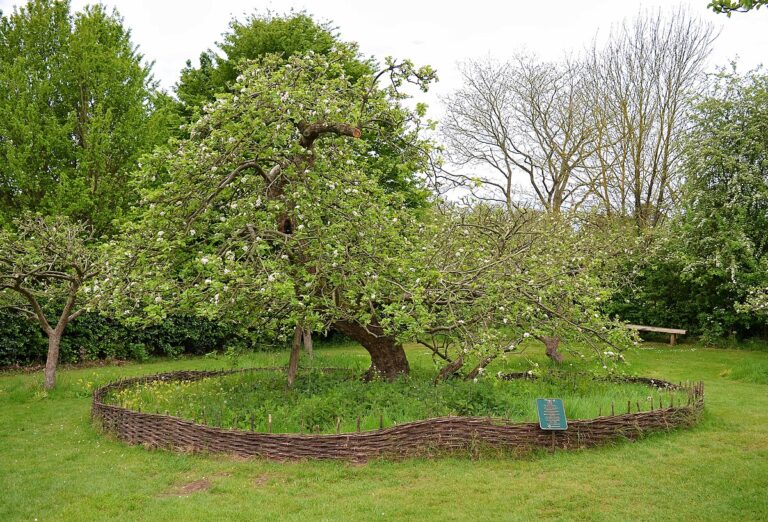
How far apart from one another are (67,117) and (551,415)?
18.4 m

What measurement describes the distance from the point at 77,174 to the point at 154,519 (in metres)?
16.7

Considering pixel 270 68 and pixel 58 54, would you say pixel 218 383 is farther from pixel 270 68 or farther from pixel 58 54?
pixel 58 54

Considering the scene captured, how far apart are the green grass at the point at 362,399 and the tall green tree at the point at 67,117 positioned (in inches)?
397

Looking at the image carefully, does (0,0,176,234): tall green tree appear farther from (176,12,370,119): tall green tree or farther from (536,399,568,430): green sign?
(536,399,568,430): green sign

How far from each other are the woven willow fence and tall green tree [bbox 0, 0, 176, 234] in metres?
12.8

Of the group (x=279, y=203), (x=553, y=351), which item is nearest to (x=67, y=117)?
(x=279, y=203)

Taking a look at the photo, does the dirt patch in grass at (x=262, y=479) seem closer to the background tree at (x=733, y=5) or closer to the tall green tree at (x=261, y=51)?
the background tree at (x=733, y=5)

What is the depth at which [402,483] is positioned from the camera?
21.8 ft

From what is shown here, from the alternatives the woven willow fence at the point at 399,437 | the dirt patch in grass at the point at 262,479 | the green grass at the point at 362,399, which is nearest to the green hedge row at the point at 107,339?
the green grass at the point at 362,399

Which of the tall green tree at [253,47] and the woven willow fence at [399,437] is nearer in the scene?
the woven willow fence at [399,437]

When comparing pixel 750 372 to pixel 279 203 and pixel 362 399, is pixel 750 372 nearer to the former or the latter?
pixel 362 399

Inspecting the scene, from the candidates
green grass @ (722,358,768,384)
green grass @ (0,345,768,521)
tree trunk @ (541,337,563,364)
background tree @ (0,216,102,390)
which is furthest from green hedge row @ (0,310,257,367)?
green grass @ (722,358,768,384)

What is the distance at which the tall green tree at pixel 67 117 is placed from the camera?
726 inches

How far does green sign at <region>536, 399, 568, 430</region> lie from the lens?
7.50 meters
